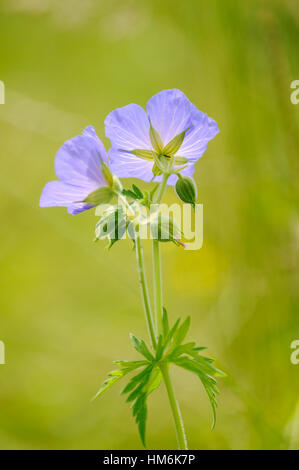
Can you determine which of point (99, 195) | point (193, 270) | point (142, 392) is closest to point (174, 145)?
point (99, 195)

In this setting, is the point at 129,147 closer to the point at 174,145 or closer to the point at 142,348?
the point at 174,145

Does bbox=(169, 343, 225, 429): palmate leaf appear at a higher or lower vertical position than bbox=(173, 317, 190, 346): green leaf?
lower

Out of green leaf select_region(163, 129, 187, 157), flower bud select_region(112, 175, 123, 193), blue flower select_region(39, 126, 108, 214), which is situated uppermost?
green leaf select_region(163, 129, 187, 157)

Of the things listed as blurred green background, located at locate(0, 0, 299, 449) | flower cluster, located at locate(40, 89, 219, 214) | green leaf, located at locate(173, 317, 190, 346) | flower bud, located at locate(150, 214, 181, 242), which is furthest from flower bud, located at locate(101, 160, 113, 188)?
blurred green background, located at locate(0, 0, 299, 449)

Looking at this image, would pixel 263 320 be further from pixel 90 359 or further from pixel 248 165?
pixel 90 359

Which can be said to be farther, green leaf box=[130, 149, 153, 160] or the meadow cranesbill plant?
green leaf box=[130, 149, 153, 160]

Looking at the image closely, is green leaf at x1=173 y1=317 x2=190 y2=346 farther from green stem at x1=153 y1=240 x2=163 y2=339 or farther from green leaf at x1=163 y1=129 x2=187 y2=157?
green leaf at x1=163 y1=129 x2=187 y2=157
